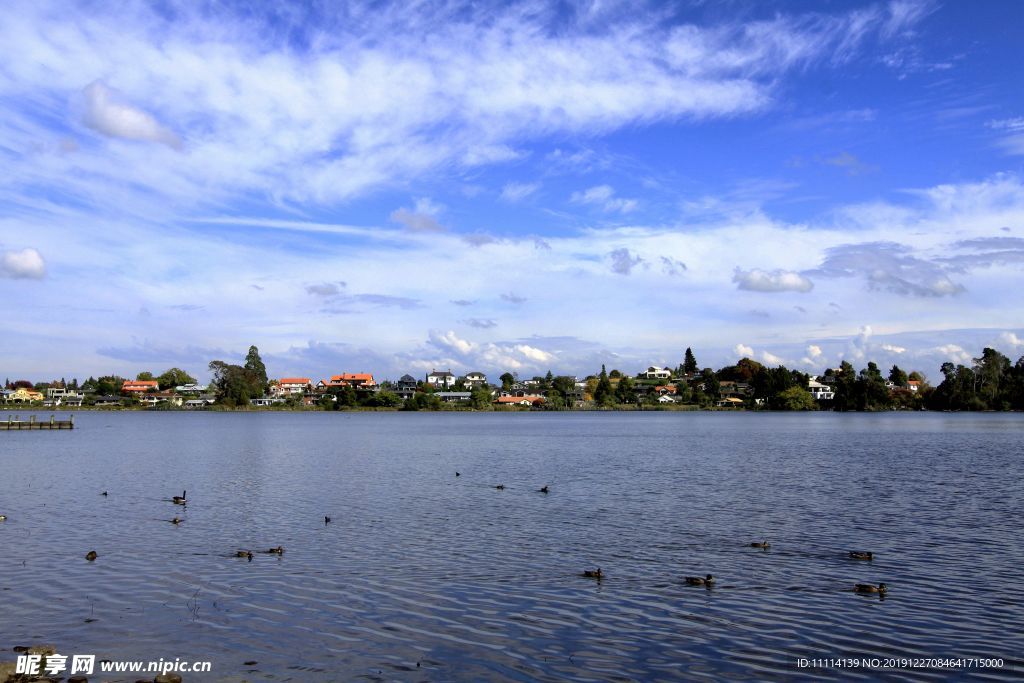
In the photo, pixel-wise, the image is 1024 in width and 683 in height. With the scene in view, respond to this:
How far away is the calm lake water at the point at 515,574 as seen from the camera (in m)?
15.8

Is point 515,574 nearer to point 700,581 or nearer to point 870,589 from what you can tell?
point 700,581

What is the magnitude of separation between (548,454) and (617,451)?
761 centimetres

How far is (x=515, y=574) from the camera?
2230 cm

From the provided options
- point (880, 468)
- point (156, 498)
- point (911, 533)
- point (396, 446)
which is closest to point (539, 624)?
point (911, 533)

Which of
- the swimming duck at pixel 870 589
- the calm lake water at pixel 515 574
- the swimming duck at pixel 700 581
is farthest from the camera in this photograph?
the swimming duck at pixel 700 581

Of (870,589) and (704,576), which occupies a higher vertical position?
(870,589)

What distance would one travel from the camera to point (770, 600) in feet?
63.4

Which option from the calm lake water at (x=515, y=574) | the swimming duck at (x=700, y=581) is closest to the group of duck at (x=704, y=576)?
the swimming duck at (x=700, y=581)

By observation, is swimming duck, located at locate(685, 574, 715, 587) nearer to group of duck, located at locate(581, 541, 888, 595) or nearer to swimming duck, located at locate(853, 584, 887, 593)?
group of duck, located at locate(581, 541, 888, 595)

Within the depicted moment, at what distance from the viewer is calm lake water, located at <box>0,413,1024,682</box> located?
15.8 m

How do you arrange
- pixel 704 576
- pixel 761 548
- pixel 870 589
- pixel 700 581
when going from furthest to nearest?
pixel 761 548 → pixel 704 576 → pixel 700 581 → pixel 870 589

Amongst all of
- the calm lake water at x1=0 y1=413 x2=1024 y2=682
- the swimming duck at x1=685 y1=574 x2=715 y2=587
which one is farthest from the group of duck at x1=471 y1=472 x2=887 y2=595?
the calm lake water at x1=0 y1=413 x2=1024 y2=682

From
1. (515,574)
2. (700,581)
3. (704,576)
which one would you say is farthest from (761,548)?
(515,574)

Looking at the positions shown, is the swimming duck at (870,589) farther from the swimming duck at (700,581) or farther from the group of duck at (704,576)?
the swimming duck at (700,581)
